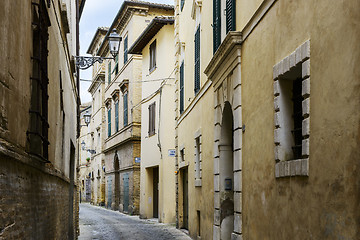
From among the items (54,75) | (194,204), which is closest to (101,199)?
(194,204)

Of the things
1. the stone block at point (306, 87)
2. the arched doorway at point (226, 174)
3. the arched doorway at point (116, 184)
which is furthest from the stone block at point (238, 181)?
the arched doorway at point (116, 184)

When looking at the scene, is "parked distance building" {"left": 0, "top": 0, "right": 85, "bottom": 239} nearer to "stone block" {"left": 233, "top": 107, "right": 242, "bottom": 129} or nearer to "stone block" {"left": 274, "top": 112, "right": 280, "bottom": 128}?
"stone block" {"left": 274, "top": 112, "right": 280, "bottom": 128}

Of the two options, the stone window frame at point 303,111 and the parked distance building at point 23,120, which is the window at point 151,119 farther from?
the stone window frame at point 303,111

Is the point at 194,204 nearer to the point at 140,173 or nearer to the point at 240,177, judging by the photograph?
the point at 240,177

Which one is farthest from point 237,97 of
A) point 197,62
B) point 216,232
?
point 197,62

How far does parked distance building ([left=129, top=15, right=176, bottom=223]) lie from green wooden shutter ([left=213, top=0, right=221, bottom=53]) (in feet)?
33.3

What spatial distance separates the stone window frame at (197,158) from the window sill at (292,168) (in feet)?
24.0

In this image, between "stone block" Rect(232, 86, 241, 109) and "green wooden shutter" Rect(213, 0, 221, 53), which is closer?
"stone block" Rect(232, 86, 241, 109)

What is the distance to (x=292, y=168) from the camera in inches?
244

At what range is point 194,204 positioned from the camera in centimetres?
1498

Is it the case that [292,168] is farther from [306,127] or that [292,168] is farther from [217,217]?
[217,217]

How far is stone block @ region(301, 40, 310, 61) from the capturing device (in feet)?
18.8

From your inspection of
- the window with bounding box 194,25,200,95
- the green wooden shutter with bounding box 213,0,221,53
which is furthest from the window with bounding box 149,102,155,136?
the green wooden shutter with bounding box 213,0,221,53

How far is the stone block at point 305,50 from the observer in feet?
18.8
